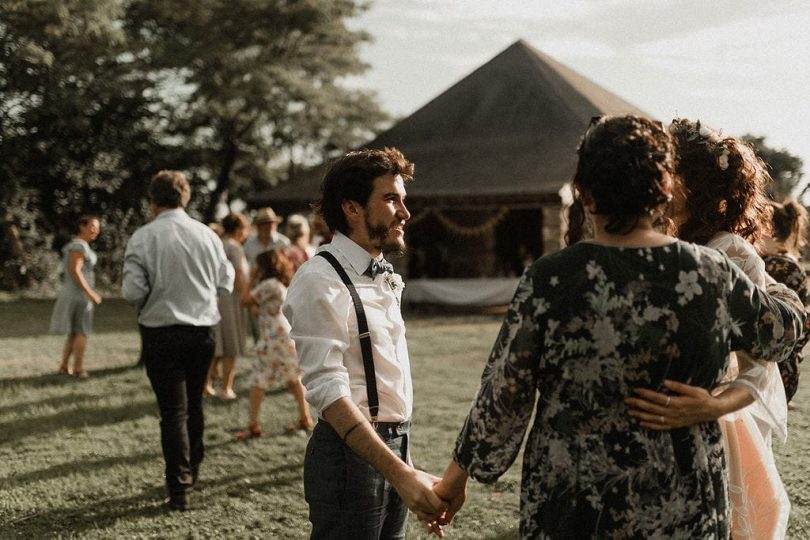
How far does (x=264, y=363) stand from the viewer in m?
6.58

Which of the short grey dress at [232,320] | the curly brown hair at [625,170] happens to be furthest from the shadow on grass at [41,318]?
the curly brown hair at [625,170]

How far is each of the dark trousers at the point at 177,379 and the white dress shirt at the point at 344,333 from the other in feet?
7.85

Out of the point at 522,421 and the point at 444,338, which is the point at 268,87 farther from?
the point at 522,421

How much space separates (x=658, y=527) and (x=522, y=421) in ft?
1.33

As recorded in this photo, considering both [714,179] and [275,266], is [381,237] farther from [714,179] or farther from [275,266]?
[275,266]

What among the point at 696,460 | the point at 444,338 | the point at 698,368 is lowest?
the point at 444,338

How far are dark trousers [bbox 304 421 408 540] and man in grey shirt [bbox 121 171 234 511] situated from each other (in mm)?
2407

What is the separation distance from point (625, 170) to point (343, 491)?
50.1 inches

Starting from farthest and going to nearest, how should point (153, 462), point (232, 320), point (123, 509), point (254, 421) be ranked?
point (232, 320), point (254, 421), point (153, 462), point (123, 509)

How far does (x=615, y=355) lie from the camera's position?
5.79ft

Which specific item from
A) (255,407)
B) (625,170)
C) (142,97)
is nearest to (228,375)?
(255,407)

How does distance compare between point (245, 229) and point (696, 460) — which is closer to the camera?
point (696, 460)

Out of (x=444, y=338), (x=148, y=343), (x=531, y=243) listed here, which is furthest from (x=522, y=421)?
(x=531, y=243)

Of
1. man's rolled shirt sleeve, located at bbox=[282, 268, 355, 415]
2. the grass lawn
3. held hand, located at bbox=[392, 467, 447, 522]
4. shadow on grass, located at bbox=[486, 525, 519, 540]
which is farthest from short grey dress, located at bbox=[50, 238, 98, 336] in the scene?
held hand, located at bbox=[392, 467, 447, 522]
